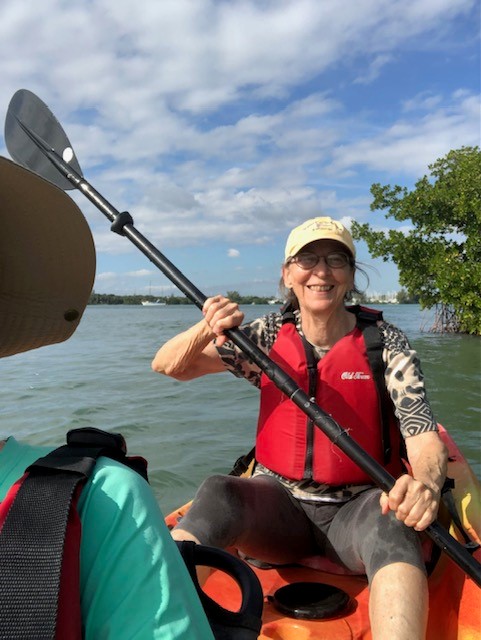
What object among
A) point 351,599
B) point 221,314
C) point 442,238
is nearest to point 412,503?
point 351,599

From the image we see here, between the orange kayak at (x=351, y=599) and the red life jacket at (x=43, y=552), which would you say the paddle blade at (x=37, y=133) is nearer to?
the orange kayak at (x=351, y=599)

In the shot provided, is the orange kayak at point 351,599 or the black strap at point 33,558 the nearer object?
the black strap at point 33,558

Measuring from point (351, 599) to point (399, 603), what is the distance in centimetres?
47

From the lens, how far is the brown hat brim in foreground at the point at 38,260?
91 cm

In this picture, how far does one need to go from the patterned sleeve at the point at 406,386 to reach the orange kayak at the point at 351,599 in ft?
1.52

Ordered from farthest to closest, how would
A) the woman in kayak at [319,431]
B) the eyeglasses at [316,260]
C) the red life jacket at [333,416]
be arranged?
the eyeglasses at [316,260] → the red life jacket at [333,416] → the woman in kayak at [319,431]

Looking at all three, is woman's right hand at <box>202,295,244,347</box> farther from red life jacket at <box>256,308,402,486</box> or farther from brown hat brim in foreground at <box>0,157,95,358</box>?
brown hat brim in foreground at <box>0,157,95,358</box>

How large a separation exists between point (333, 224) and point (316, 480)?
104 cm

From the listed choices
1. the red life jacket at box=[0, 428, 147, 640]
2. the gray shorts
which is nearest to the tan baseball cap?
the gray shorts

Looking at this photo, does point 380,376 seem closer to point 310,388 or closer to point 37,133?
point 310,388

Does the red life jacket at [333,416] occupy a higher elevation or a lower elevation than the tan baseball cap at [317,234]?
lower

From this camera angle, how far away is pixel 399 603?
180 cm

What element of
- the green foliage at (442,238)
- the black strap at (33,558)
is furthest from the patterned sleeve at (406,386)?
the green foliage at (442,238)

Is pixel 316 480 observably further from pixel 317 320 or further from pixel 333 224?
pixel 333 224
